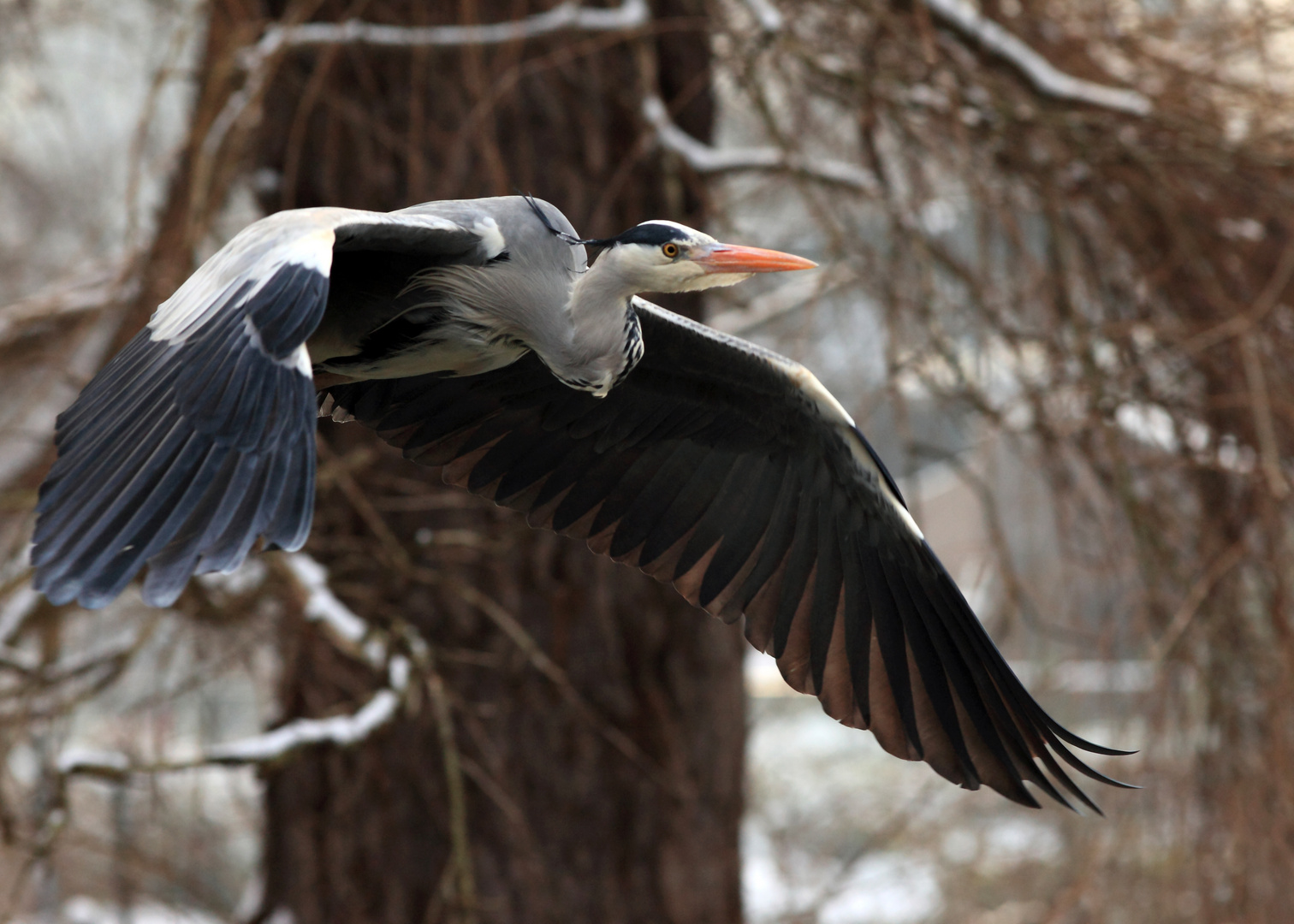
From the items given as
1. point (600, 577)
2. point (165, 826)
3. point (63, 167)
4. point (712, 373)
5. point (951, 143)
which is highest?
point (951, 143)

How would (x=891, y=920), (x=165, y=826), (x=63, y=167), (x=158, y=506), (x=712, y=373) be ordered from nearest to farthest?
(x=158, y=506)
(x=712, y=373)
(x=165, y=826)
(x=63, y=167)
(x=891, y=920)

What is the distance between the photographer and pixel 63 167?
285 inches

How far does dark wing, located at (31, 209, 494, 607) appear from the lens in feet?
5.78

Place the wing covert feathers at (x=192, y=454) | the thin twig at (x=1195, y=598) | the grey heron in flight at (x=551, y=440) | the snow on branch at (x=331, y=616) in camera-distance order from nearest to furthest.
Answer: the wing covert feathers at (x=192, y=454)
the grey heron in flight at (x=551, y=440)
the snow on branch at (x=331, y=616)
the thin twig at (x=1195, y=598)

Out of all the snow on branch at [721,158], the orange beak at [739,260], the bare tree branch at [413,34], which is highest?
the bare tree branch at [413,34]

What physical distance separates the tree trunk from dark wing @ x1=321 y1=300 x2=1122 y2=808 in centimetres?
127

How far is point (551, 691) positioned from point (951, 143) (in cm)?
233

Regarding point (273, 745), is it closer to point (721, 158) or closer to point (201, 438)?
point (201, 438)

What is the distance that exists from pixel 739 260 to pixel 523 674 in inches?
103

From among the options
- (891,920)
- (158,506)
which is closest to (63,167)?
(158,506)

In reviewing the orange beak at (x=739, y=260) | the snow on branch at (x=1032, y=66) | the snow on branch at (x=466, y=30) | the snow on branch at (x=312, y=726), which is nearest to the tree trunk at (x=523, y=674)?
the snow on branch at (x=466, y=30)

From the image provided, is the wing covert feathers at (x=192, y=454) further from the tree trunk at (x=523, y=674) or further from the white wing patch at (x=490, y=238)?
the tree trunk at (x=523, y=674)

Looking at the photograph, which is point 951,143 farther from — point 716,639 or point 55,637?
point 55,637

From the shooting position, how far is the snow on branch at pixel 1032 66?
431 cm
